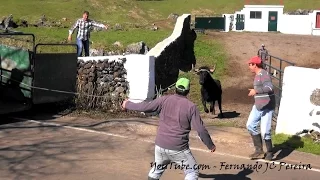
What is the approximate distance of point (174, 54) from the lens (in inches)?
779

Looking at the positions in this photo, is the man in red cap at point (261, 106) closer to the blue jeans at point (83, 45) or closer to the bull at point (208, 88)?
the bull at point (208, 88)

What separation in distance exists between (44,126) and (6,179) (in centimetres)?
369

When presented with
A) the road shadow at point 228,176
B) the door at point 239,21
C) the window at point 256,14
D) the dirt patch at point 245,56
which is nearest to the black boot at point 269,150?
the road shadow at point 228,176

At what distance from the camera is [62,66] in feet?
42.0

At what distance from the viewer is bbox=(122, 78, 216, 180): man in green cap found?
20.2ft

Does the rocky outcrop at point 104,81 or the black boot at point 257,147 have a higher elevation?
the rocky outcrop at point 104,81

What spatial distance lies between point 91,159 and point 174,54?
37.9 ft

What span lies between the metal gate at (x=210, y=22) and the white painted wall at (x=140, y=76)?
27.4m

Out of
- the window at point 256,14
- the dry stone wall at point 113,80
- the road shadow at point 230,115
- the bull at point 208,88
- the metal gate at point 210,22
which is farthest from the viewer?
the window at point 256,14

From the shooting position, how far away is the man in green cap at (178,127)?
616cm

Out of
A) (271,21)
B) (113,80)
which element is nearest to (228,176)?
(113,80)

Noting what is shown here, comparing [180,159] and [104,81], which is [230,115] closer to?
[104,81]

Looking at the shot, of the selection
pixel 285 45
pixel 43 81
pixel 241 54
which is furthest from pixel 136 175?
pixel 285 45

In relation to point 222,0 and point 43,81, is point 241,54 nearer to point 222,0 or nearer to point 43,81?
point 43,81
